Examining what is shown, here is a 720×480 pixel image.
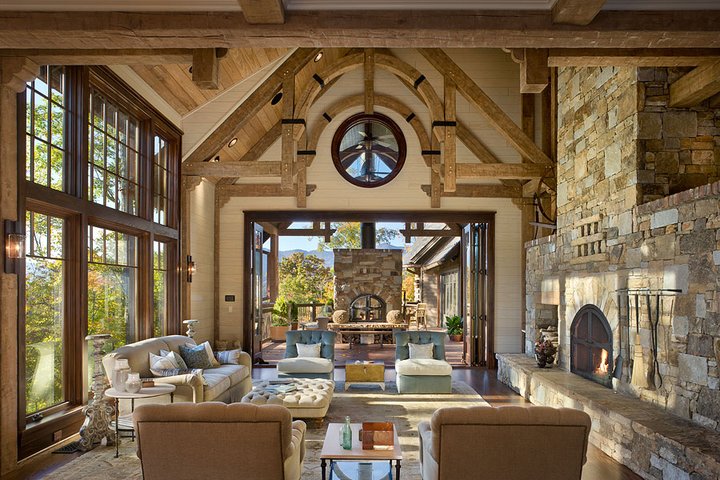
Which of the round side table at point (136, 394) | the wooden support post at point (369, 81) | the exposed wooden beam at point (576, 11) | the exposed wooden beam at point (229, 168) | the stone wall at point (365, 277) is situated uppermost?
the wooden support post at point (369, 81)

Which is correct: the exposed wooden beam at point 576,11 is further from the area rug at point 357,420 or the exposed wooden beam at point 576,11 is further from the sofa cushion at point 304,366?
the sofa cushion at point 304,366

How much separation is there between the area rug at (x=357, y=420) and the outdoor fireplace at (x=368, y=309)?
669cm

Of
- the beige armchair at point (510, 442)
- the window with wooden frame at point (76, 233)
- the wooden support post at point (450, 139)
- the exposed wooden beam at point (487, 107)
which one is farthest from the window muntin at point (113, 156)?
the exposed wooden beam at point (487, 107)

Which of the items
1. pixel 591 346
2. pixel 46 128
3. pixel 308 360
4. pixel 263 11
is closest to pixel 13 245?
pixel 46 128

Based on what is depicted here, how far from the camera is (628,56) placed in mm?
5020

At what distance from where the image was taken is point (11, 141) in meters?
5.11

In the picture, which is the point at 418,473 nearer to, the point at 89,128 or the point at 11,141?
the point at 11,141

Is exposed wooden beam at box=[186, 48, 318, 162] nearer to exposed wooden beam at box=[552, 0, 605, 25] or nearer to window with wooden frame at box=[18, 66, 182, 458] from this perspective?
window with wooden frame at box=[18, 66, 182, 458]

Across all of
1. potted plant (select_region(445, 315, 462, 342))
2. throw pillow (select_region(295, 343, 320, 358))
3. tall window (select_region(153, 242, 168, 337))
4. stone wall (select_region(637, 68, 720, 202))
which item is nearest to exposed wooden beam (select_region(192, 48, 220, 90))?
stone wall (select_region(637, 68, 720, 202))

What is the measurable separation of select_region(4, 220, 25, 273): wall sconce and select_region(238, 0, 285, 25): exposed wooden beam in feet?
9.06

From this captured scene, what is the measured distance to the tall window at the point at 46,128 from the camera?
554 cm

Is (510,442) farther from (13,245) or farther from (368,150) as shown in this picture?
(368,150)

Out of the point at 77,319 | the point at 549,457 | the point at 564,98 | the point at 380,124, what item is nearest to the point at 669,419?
the point at 549,457

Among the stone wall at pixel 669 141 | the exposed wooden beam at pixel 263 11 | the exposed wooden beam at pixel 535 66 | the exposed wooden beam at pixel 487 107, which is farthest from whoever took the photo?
the exposed wooden beam at pixel 487 107
